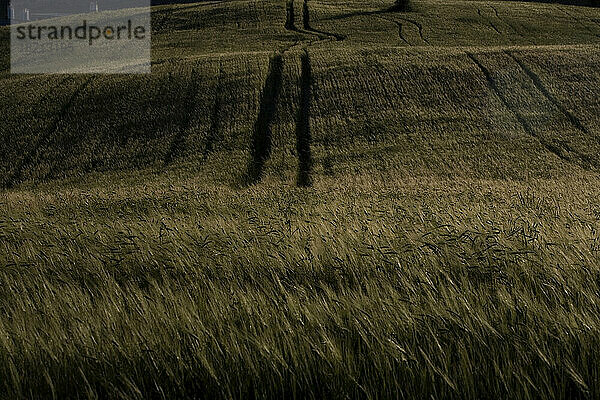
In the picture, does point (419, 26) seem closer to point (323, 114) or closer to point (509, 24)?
point (509, 24)

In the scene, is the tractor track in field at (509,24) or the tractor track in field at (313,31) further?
the tractor track in field at (509,24)

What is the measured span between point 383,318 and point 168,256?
2033 millimetres

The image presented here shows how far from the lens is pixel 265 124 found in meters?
30.7

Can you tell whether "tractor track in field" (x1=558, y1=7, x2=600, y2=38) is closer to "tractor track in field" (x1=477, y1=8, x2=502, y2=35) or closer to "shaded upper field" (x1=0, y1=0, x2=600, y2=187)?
Answer: "tractor track in field" (x1=477, y1=8, x2=502, y2=35)

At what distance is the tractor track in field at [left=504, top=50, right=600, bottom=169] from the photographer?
25703 mm

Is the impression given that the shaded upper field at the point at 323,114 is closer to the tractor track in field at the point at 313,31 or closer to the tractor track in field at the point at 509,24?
the tractor track in field at the point at 313,31

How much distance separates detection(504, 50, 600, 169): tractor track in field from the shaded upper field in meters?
0.09

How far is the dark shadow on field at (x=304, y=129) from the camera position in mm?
25109

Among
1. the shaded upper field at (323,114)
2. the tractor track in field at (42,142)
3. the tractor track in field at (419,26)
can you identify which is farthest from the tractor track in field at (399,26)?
the tractor track in field at (42,142)


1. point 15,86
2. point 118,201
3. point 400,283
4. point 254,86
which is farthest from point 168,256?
point 15,86

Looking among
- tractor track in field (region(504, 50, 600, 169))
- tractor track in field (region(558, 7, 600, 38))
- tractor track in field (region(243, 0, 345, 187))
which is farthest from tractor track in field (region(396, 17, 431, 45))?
tractor track in field (region(558, 7, 600, 38))

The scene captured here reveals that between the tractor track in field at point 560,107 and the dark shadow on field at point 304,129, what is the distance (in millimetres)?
12159

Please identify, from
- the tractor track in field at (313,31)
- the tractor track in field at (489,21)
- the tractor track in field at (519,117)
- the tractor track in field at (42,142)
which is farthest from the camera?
the tractor track in field at (489,21)

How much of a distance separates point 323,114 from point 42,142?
15.0m
